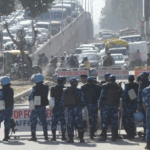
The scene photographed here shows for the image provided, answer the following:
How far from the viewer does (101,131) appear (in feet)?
45.1

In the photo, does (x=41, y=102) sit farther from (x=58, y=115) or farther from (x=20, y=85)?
(x=20, y=85)

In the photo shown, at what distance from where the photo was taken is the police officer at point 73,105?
1261 cm

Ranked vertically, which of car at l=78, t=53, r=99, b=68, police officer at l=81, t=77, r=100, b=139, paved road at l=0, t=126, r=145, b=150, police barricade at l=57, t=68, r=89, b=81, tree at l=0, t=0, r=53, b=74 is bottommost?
paved road at l=0, t=126, r=145, b=150

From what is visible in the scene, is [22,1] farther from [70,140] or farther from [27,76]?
[70,140]

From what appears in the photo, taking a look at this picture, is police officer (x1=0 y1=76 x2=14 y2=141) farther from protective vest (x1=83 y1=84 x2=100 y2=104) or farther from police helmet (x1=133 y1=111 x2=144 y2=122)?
police helmet (x1=133 y1=111 x2=144 y2=122)

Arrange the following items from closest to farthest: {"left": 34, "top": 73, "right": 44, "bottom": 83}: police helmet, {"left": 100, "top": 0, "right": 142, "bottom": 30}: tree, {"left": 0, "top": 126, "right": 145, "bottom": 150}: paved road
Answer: {"left": 0, "top": 126, "right": 145, "bottom": 150}: paved road, {"left": 34, "top": 73, "right": 44, "bottom": 83}: police helmet, {"left": 100, "top": 0, "right": 142, "bottom": 30}: tree

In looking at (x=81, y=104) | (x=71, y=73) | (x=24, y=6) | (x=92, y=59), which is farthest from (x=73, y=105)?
(x=92, y=59)

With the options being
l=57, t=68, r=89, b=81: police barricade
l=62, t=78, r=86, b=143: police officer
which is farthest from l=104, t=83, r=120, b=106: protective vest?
l=57, t=68, r=89, b=81: police barricade

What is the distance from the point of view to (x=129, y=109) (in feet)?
42.9

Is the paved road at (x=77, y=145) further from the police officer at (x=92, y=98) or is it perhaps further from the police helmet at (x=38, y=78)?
the police helmet at (x=38, y=78)

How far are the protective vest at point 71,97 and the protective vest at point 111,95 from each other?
0.62 metres

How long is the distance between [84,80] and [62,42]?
2022 inches

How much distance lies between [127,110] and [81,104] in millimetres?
1098

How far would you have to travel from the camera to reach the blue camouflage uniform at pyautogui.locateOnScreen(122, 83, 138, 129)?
12.9 meters
